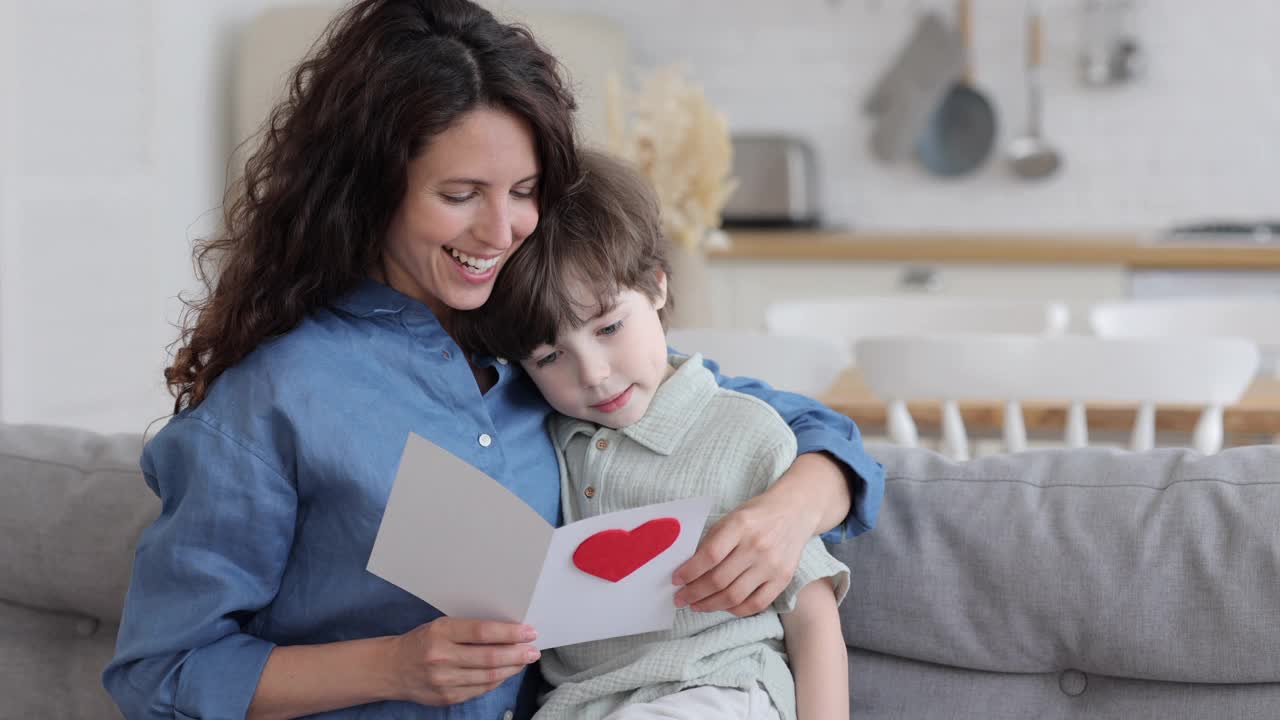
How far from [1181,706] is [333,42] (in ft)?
3.48

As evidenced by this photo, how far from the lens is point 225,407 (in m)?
1.17

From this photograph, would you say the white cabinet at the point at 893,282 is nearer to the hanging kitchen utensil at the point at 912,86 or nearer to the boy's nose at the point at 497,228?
the hanging kitchen utensil at the point at 912,86

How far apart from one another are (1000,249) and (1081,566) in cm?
259

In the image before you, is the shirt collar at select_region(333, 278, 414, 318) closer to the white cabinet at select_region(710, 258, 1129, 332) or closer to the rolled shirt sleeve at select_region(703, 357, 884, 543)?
the rolled shirt sleeve at select_region(703, 357, 884, 543)

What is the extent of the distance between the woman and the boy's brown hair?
0.05 m

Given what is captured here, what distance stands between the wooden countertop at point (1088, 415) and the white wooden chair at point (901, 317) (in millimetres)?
533

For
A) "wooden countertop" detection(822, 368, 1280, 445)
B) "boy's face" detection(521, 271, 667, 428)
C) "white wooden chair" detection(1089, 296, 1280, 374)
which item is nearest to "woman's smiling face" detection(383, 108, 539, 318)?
"boy's face" detection(521, 271, 667, 428)

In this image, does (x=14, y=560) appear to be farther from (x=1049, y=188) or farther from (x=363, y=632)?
(x=1049, y=188)

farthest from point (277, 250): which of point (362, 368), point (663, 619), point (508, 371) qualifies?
point (663, 619)

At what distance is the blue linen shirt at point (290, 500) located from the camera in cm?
115

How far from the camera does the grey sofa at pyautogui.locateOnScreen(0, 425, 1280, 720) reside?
1.33 meters

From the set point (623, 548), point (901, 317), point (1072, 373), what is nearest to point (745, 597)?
point (623, 548)

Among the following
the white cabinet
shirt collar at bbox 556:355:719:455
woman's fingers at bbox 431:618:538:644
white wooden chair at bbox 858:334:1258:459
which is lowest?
the white cabinet

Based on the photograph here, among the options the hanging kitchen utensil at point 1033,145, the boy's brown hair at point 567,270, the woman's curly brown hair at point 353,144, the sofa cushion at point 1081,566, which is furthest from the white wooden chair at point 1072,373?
the hanging kitchen utensil at point 1033,145
